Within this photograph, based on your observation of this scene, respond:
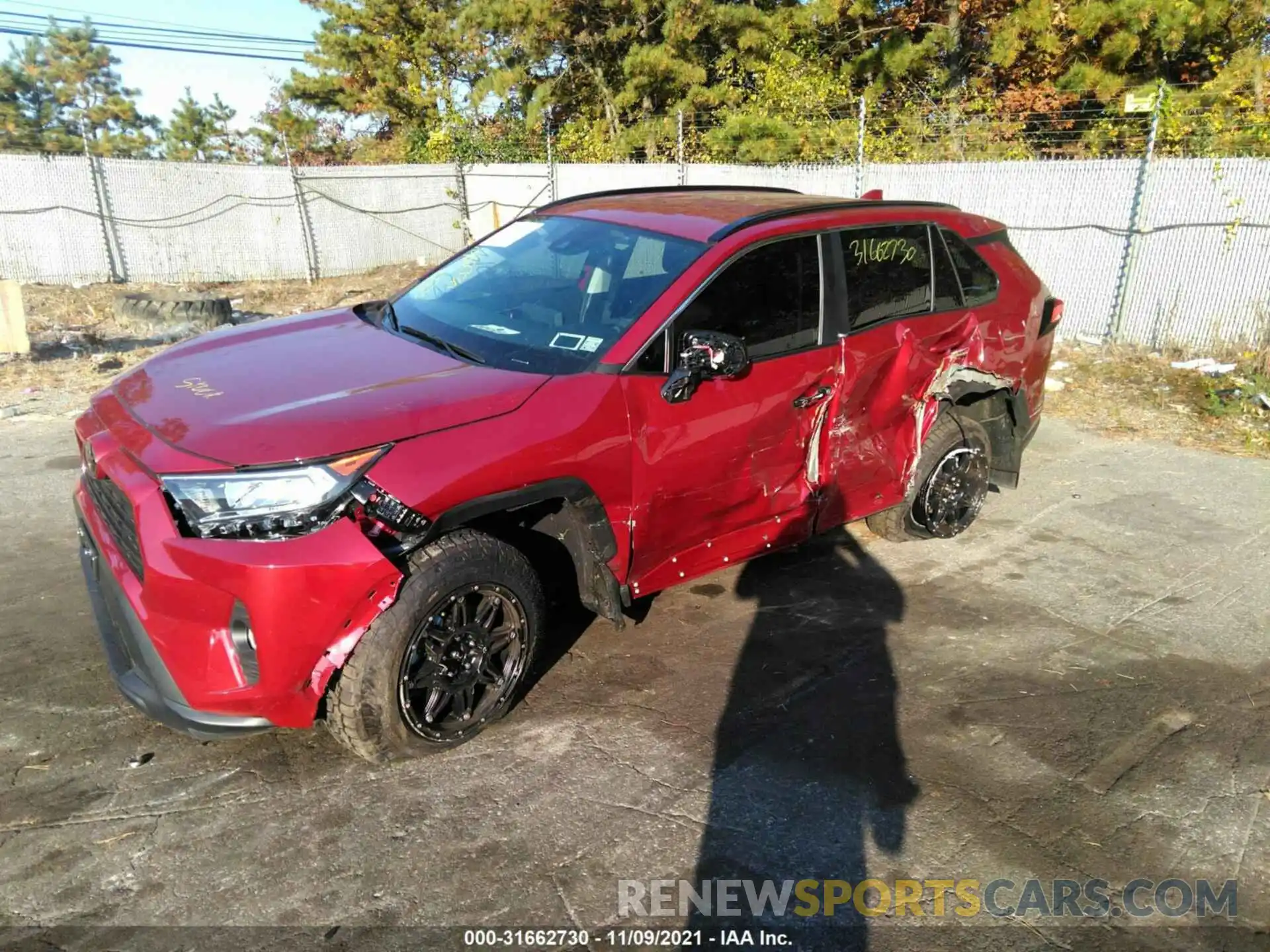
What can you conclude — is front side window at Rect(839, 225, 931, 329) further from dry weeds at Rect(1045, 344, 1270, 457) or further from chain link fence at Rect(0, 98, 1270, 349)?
chain link fence at Rect(0, 98, 1270, 349)

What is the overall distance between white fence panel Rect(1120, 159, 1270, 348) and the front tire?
8675 millimetres

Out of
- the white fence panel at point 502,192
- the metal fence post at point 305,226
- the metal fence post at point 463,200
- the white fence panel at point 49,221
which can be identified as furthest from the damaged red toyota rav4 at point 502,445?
the metal fence post at point 463,200

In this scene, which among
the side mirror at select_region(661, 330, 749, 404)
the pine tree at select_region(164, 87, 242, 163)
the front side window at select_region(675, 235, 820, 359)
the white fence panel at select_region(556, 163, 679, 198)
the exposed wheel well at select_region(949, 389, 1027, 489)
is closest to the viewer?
the side mirror at select_region(661, 330, 749, 404)

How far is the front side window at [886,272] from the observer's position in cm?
414

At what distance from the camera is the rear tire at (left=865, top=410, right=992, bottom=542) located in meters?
4.79

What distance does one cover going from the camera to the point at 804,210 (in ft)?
13.4

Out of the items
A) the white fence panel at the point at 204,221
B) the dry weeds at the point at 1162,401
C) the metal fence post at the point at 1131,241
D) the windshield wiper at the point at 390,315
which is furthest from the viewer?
the white fence panel at the point at 204,221

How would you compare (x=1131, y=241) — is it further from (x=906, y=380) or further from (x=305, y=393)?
(x=305, y=393)

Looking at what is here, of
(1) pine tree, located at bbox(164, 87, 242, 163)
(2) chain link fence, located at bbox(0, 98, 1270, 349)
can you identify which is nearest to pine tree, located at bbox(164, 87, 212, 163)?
(1) pine tree, located at bbox(164, 87, 242, 163)

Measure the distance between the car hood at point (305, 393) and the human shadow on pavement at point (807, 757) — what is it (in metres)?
1.53

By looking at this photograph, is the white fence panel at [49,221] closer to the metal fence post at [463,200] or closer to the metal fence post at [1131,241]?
the metal fence post at [463,200]

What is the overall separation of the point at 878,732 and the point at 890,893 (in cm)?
80

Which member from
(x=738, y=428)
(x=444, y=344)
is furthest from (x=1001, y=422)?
(x=444, y=344)

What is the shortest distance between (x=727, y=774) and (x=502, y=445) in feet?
4.54
